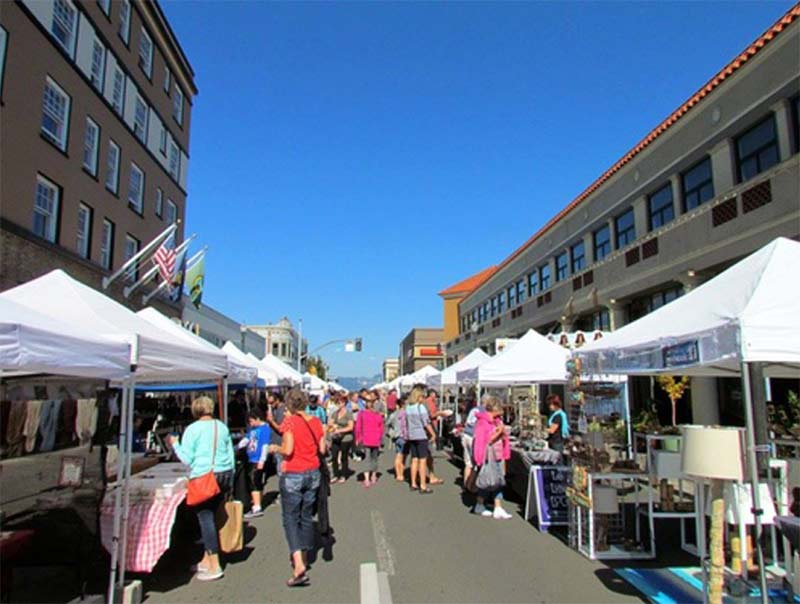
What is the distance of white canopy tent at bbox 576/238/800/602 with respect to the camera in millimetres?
4594

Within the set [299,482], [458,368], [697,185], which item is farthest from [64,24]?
[697,185]

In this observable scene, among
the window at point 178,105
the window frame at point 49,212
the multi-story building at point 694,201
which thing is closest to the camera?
the multi-story building at point 694,201

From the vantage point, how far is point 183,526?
701 centimetres

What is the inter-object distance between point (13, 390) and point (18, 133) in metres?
6.84

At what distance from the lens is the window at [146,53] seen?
23.6 metres

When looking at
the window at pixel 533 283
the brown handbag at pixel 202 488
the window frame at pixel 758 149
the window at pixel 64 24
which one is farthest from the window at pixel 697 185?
the window at pixel 64 24

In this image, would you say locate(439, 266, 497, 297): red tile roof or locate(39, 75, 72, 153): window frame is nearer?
locate(39, 75, 72, 153): window frame

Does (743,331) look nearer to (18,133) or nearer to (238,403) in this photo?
(238,403)

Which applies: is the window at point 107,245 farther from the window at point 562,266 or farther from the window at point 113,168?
the window at point 562,266

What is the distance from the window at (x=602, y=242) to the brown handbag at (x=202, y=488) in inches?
696

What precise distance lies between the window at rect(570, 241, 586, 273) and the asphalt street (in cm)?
1587

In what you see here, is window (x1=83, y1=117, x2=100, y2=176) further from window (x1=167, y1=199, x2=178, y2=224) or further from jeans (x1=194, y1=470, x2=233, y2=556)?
jeans (x1=194, y1=470, x2=233, y2=556)

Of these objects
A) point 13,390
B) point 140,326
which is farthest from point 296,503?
point 13,390

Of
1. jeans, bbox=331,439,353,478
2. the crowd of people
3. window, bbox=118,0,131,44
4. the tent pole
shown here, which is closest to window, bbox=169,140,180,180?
window, bbox=118,0,131,44
